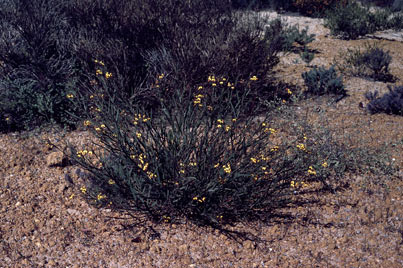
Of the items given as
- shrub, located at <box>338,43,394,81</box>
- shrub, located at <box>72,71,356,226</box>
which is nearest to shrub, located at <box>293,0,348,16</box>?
shrub, located at <box>338,43,394,81</box>

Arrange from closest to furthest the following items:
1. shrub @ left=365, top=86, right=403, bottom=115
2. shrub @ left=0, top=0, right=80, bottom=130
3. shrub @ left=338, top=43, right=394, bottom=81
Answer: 1. shrub @ left=0, top=0, right=80, bottom=130
2. shrub @ left=365, top=86, right=403, bottom=115
3. shrub @ left=338, top=43, right=394, bottom=81

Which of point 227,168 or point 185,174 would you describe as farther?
point 185,174

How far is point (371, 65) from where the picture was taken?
689cm

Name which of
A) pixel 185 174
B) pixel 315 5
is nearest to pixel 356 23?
pixel 315 5

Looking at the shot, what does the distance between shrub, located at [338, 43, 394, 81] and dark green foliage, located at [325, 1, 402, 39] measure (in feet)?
7.59

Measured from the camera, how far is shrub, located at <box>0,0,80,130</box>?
5.14 metres

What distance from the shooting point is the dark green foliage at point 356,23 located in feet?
31.1

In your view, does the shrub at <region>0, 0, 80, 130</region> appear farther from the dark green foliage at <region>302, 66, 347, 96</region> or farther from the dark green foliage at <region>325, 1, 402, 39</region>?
the dark green foliage at <region>325, 1, 402, 39</region>

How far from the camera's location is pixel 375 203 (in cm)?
368

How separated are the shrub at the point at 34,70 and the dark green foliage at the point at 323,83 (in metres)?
3.66

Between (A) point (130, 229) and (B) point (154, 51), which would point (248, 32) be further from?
(A) point (130, 229)

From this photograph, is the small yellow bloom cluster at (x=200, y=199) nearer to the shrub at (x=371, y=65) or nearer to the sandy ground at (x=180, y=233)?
the sandy ground at (x=180, y=233)

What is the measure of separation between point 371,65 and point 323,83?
1.29 meters

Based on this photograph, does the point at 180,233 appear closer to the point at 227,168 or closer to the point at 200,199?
the point at 200,199
